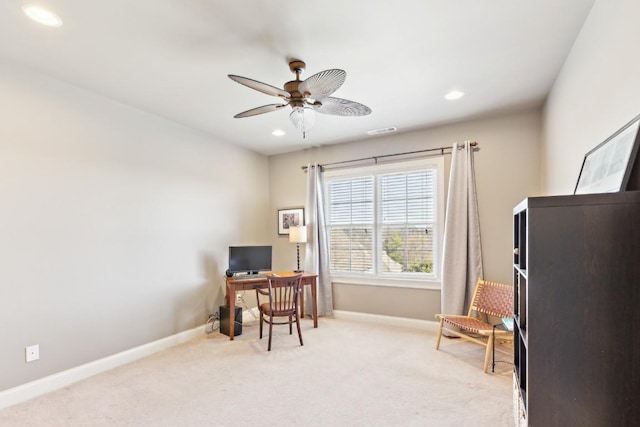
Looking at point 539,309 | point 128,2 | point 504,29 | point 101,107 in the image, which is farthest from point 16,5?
point 539,309

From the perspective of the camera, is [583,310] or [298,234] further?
[298,234]

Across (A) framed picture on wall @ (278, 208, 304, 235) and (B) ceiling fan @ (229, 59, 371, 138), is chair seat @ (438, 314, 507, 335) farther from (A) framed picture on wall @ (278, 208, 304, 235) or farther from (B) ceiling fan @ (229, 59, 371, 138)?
(A) framed picture on wall @ (278, 208, 304, 235)

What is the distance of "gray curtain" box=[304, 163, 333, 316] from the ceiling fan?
84.9 inches

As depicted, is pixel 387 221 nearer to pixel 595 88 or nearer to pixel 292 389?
pixel 292 389

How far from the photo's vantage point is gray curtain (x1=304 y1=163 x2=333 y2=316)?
189 inches

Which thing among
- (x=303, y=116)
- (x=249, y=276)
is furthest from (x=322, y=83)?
(x=249, y=276)

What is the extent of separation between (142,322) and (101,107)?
2204 mm

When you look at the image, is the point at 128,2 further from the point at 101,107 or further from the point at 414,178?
the point at 414,178

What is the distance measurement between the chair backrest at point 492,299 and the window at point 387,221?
2.04 feet

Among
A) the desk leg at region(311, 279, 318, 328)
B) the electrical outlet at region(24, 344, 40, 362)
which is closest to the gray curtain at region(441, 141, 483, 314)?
the desk leg at region(311, 279, 318, 328)

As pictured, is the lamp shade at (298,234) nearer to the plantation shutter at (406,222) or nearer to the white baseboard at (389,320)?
the plantation shutter at (406,222)

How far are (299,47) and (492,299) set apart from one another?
121 inches

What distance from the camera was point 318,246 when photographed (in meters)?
4.83

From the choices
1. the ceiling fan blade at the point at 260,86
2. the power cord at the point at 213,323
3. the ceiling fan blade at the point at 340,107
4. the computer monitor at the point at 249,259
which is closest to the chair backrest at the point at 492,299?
the ceiling fan blade at the point at 340,107
